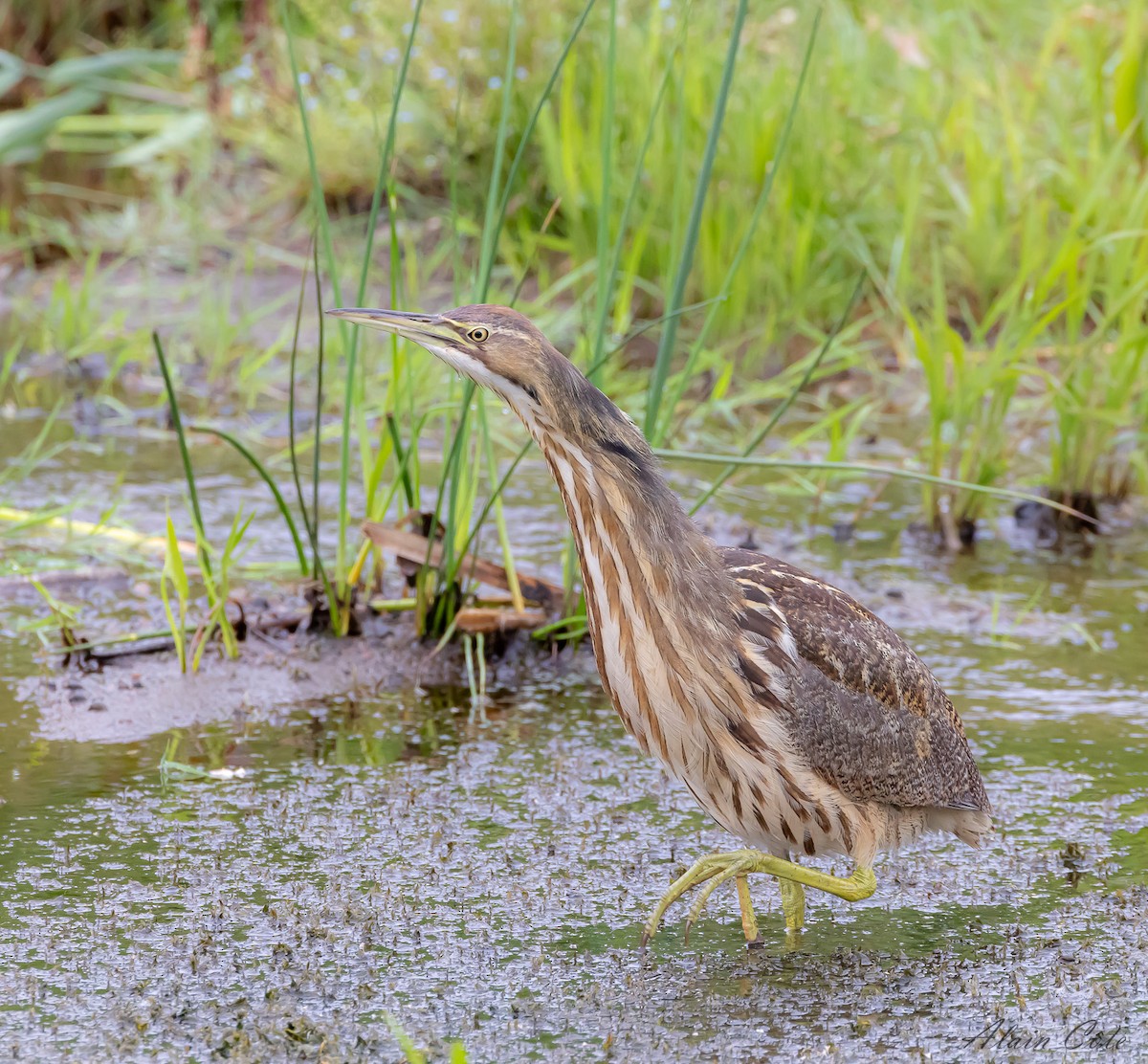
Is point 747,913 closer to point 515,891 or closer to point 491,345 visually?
point 515,891

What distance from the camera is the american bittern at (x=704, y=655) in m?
3.02

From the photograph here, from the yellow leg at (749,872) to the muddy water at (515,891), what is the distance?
73 mm

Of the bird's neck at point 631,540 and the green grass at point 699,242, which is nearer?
the bird's neck at point 631,540

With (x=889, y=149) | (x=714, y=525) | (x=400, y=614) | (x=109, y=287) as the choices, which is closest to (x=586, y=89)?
(x=889, y=149)

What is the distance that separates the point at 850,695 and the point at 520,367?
919 millimetres

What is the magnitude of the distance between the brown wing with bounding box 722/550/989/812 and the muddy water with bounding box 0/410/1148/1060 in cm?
24

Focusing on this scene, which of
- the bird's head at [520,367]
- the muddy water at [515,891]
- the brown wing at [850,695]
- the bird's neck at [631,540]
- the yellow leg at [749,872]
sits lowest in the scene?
the muddy water at [515,891]

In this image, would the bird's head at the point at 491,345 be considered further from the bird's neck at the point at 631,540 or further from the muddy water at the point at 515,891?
the muddy water at the point at 515,891

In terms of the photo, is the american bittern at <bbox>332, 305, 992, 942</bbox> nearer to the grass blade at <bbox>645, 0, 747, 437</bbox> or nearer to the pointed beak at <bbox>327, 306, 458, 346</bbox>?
the pointed beak at <bbox>327, 306, 458, 346</bbox>

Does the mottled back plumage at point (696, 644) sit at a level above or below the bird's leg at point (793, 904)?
above
